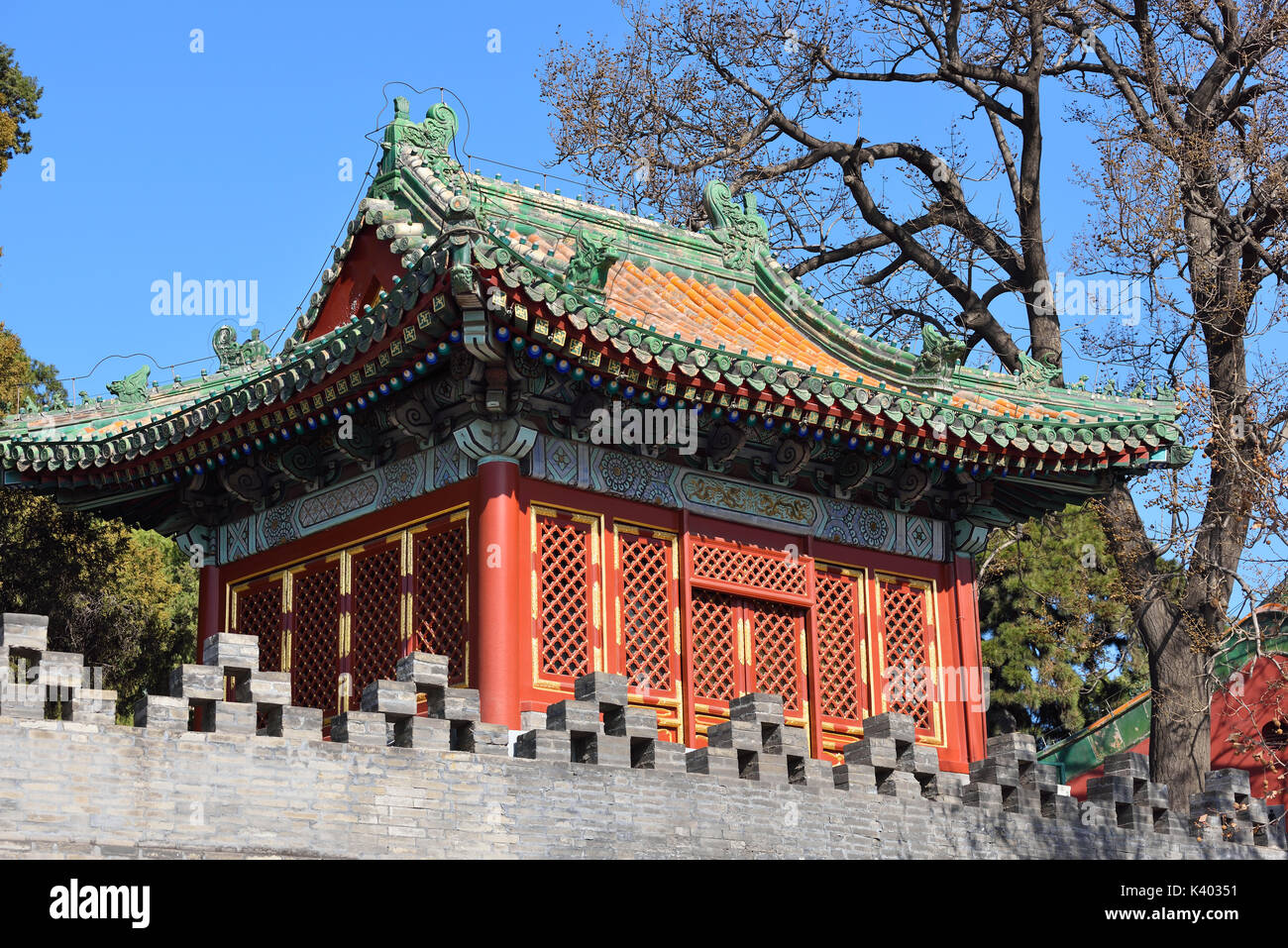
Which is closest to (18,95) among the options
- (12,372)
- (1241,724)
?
(12,372)

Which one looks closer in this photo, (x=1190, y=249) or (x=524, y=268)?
(x=524, y=268)

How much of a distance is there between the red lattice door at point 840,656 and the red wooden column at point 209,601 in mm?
4873

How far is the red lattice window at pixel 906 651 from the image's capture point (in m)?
15.5

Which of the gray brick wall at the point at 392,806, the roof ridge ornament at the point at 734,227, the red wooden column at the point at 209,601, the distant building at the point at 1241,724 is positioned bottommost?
the gray brick wall at the point at 392,806

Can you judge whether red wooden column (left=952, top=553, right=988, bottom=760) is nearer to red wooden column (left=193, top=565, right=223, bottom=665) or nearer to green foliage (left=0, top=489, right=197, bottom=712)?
red wooden column (left=193, top=565, right=223, bottom=665)

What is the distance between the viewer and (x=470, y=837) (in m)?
11.6

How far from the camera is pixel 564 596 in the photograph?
1387cm

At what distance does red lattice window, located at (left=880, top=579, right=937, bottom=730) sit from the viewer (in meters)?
15.5

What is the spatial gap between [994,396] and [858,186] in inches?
333

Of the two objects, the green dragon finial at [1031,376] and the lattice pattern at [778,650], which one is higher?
the green dragon finial at [1031,376]

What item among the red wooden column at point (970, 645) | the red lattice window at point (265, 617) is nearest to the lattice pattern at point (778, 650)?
the red wooden column at point (970, 645)

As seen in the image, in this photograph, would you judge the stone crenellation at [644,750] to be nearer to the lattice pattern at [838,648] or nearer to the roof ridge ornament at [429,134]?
the lattice pattern at [838,648]
